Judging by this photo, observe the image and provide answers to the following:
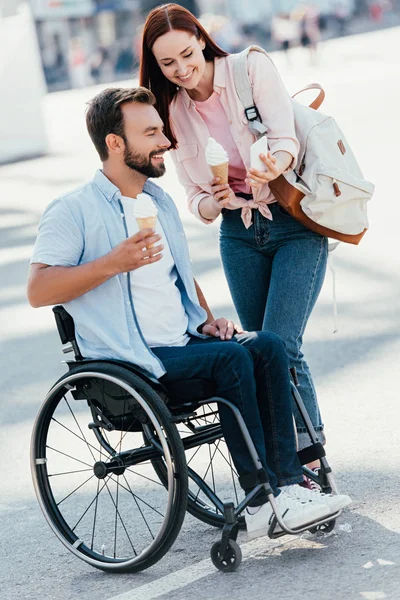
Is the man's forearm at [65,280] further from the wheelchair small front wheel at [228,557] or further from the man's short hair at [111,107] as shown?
the wheelchair small front wheel at [228,557]

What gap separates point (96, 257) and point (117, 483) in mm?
836

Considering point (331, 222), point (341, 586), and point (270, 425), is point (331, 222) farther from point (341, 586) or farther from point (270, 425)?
point (341, 586)

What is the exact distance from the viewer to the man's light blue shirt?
3539 mm

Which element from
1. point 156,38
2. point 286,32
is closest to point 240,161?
point 156,38

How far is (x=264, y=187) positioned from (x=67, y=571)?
5.00 feet

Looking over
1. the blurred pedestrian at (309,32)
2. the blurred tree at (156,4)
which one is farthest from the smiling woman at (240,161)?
the blurred tree at (156,4)

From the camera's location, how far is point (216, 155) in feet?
11.9

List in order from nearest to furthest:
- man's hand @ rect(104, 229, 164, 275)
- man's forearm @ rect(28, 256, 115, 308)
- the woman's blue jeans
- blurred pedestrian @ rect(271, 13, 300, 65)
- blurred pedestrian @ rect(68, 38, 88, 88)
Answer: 1. man's hand @ rect(104, 229, 164, 275)
2. man's forearm @ rect(28, 256, 115, 308)
3. the woman's blue jeans
4. blurred pedestrian @ rect(271, 13, 300, 65)
5. blurred pedestrian @ rect(68, 38, 88, 88)

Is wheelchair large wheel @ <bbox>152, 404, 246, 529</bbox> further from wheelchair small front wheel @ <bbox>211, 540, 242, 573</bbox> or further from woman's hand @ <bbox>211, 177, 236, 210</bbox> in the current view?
woman's hand @ <bbox>211, 177, 236, 210</bbox>

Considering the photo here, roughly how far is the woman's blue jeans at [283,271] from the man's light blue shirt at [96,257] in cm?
54

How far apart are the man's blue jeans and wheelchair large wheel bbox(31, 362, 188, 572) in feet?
0.60

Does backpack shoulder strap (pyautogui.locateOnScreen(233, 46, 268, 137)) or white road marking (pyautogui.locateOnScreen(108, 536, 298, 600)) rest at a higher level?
backpack shoulder strap (pyautogui.locateOnScreen(233, 46, 268, 137))

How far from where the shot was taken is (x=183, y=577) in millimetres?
3490

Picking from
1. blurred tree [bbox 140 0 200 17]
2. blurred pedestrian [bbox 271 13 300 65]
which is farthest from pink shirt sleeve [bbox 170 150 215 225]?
blurred tree [bbox 140 0 200 17]
